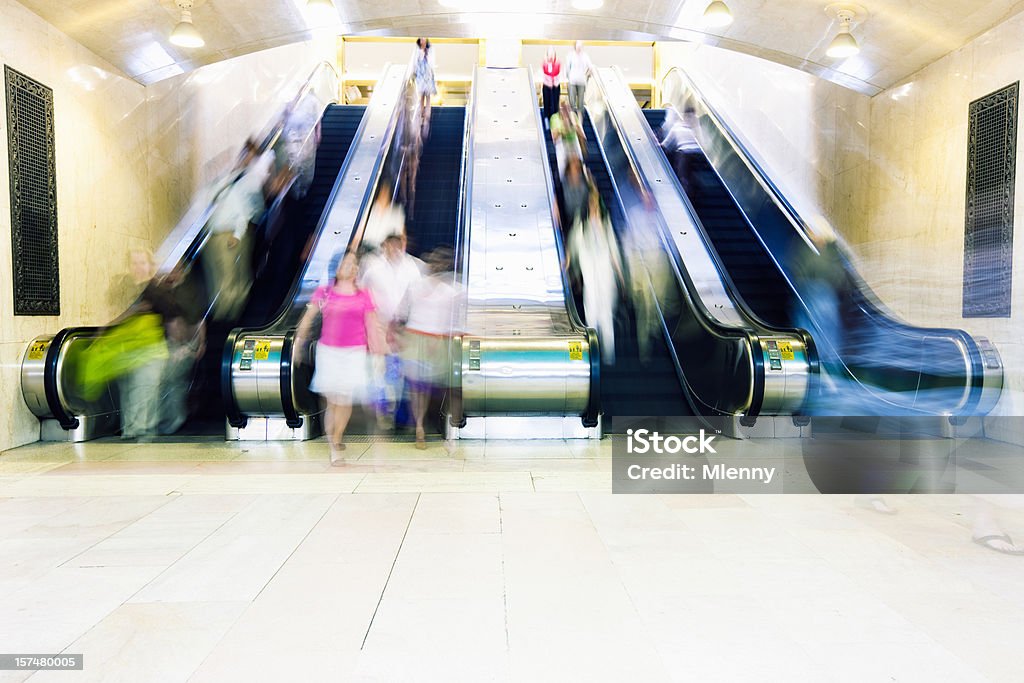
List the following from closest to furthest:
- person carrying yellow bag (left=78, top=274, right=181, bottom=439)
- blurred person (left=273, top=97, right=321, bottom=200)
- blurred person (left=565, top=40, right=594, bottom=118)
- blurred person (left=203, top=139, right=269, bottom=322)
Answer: person carrying yellow bag (left=78, top=274, right=181, bottom=439), blurred person (left=203, top=139, right=269, bottom=322), blurred person (left=273, top=97, right=321, bottom=200), blurred person (left=565, top=40, right=594, bottom=118)

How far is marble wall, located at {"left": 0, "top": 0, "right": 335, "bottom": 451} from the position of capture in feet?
18.3

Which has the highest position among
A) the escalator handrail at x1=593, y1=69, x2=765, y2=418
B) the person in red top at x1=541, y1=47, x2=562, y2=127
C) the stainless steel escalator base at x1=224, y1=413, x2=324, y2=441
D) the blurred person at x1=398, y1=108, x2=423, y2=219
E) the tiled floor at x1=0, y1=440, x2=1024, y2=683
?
the person in red top at x1=541, y1=47, x2=562, y2=127

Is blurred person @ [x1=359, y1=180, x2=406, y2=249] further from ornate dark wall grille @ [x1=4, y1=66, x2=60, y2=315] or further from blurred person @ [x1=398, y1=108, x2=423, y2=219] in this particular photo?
ornate dark wall grille @ [x1=4, y1=66, x2=60, y2=315]

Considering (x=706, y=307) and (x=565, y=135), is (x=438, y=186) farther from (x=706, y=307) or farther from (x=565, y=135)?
(x=706, y=307)

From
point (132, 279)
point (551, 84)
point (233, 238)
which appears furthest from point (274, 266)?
point (551, 84)

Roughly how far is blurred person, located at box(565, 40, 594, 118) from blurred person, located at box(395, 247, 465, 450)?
7410 mm

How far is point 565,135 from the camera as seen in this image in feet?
38.1

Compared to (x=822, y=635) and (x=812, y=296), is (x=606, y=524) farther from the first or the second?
(x=812, y=296)

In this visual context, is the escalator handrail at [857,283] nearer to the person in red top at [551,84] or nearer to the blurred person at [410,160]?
the person in red top at [551,84]

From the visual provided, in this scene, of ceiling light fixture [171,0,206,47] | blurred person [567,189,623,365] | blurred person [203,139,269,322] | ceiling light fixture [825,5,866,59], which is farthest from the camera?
blurred person [567,189,623,365]

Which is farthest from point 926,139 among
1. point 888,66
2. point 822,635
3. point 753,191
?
point 822,635

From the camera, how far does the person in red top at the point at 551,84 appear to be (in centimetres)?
1214

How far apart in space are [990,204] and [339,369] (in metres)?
5.55

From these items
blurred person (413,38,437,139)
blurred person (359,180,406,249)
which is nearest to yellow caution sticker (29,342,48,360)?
blurred person (359,180,406,249)
